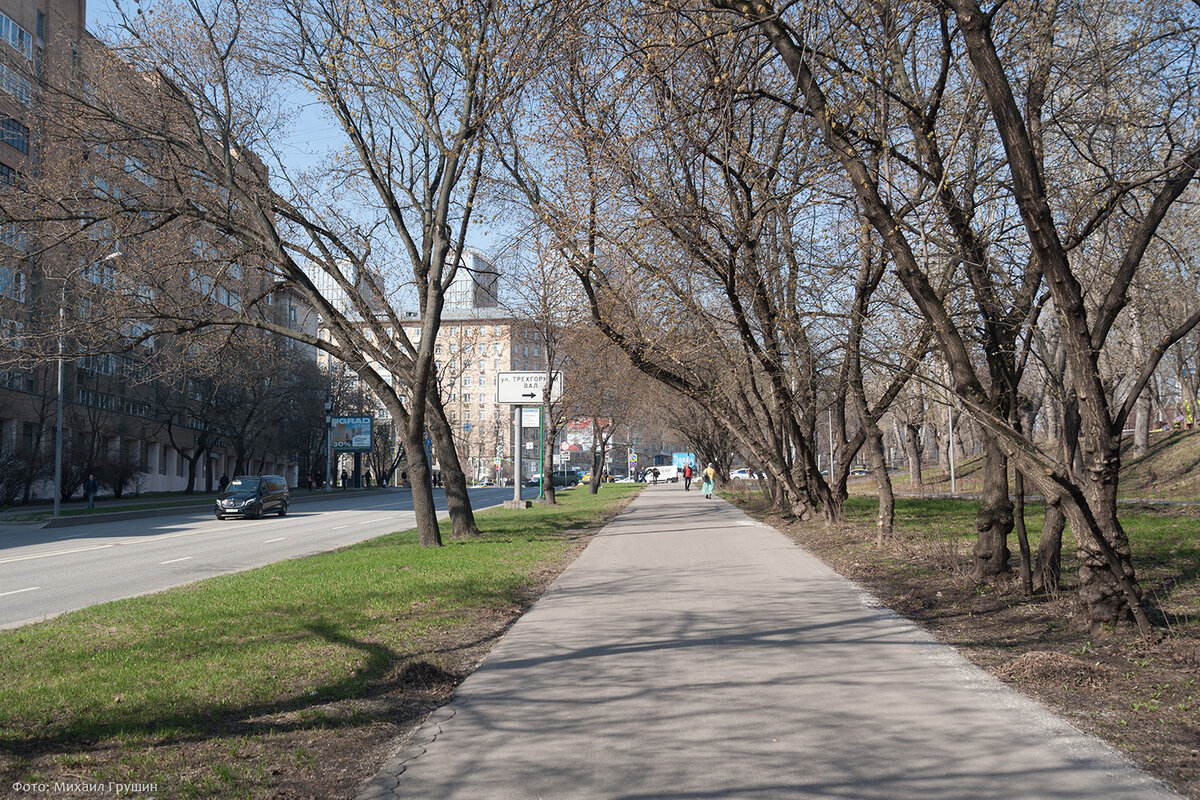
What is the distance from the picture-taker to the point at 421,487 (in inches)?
680

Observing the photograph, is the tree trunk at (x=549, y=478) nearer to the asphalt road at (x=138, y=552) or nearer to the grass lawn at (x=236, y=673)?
the asphalt road at (x=138, y=552)

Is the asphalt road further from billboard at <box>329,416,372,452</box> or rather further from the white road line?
billboard at <box>329,416,372,452</box>

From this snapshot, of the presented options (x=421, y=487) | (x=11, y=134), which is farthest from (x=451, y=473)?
(x=11, y=134)

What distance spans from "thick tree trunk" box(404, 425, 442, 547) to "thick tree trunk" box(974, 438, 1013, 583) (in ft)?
32.2

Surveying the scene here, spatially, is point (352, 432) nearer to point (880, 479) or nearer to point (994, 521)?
point (880, 479)

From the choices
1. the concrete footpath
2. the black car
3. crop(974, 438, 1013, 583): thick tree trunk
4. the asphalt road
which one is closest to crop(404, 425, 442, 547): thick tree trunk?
the asphalt road

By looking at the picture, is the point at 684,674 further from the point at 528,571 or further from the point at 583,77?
the point at 583,77

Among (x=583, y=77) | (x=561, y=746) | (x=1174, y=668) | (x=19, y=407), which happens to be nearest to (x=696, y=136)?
(x=583, y=77)

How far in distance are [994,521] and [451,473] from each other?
11318mm

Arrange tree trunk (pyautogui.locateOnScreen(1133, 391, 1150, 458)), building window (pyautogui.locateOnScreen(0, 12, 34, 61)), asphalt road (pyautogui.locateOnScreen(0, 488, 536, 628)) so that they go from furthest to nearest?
building window (pyautogui.locateOnScreen(0, 12, 34, 61)), tree trunk (pyautogui.locateOnScreen(1133, 391, 1150, 458)), asphalt road (pyautogui.locateOnScreen(0, 488, 536, 628))

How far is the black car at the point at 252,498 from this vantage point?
3367cm

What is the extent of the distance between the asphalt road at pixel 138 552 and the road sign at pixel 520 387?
585 cm

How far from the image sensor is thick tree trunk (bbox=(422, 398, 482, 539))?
1872 cm

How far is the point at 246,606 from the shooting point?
10.1 metres
